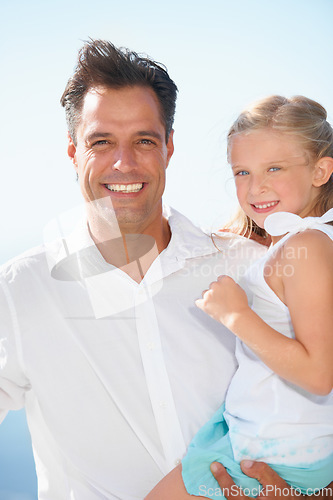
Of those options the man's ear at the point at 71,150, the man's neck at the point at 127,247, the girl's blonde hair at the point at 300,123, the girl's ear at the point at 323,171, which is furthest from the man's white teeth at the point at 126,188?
the girl's ear at the point at 323,171

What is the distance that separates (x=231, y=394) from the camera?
1.55 m

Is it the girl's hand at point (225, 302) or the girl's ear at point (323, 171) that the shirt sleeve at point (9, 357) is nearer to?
the girl's hand at point (225, 302)

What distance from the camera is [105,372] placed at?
1669 mm

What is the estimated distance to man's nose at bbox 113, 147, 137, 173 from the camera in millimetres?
1879

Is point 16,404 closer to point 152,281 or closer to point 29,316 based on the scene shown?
point 29,316

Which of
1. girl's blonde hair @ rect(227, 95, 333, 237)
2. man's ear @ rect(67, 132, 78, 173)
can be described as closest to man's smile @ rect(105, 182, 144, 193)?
man's ear @ rect(67, 132, 78, 173)

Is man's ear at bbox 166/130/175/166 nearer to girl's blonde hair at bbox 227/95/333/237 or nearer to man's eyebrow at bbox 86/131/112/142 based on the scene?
man's eyebrow at bbox 86/131/112/142

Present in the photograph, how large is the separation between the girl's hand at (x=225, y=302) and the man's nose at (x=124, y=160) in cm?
65

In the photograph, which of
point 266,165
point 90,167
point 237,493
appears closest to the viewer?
point 237,493

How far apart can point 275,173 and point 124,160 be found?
597mm

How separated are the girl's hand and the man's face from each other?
0.60m

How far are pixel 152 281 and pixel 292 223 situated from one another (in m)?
0.56

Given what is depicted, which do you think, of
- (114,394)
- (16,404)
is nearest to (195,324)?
(114,394)

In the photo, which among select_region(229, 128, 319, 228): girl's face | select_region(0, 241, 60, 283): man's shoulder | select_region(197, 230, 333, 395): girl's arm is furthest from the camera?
select_region(0, 241, 60, 283): man's shoulder
